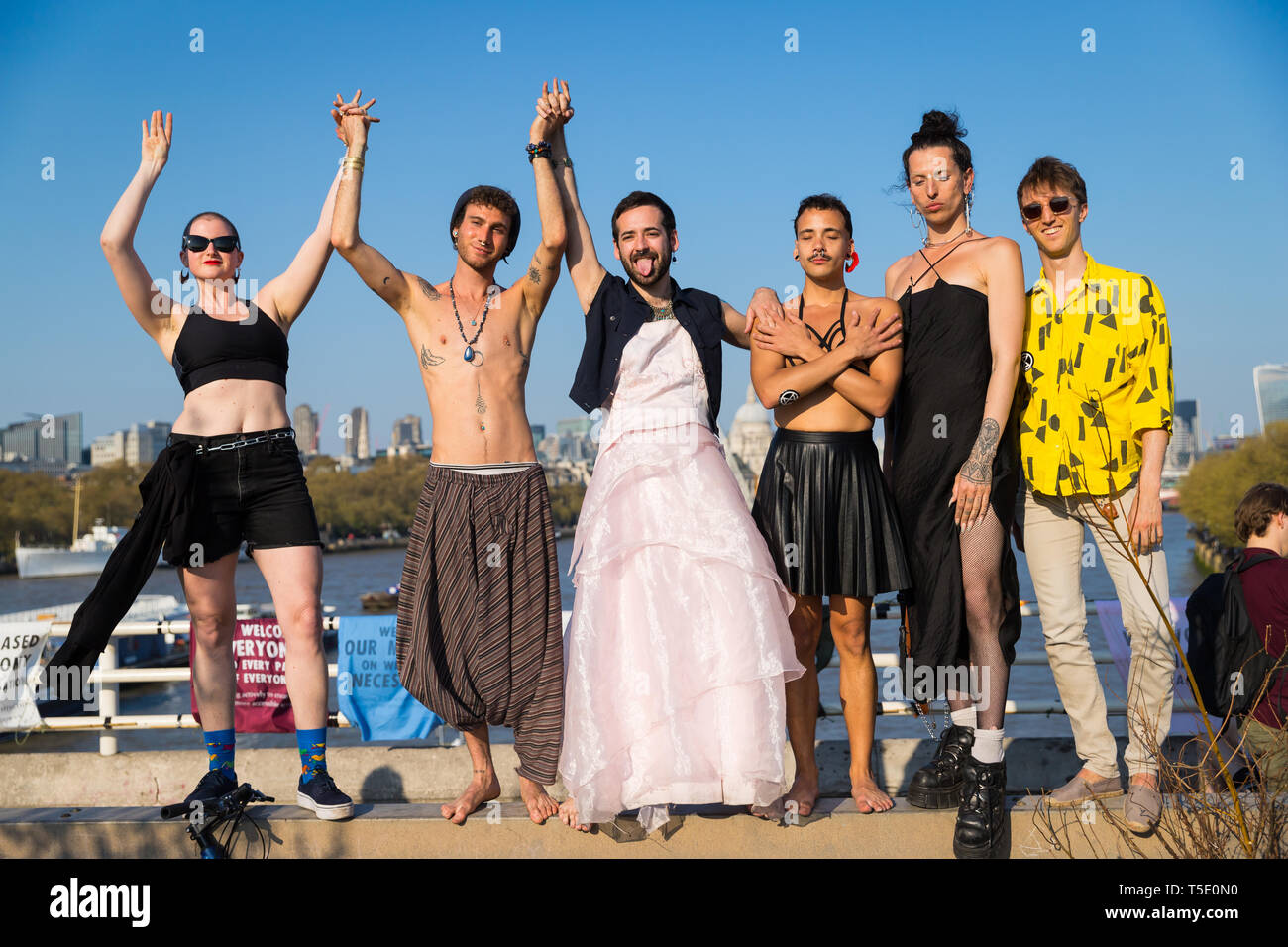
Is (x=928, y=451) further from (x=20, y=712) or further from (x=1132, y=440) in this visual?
(x=20, y=712)

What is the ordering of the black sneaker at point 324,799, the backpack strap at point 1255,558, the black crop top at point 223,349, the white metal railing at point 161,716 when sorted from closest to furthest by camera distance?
the black sneaker at point 324,799, the black crop top at point 223,349, the backpack strap at point 1255,558, the white metal railing at point 161,716

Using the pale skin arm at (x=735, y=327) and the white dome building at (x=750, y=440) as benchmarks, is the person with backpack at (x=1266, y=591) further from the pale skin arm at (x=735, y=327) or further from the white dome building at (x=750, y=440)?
the white dome building at (x=750, y=440)

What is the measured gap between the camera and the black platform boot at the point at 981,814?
11.9 ft

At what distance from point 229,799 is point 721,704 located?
1.96 m

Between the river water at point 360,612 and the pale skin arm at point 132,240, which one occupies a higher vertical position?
the pale skin arm at point 132,240

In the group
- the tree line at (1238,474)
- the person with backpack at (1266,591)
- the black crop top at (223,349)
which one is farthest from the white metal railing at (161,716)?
the tree line at (1238,474)

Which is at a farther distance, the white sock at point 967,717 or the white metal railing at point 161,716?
the white metal railing at point 161,716

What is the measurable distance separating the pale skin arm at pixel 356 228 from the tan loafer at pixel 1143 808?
3364 mm

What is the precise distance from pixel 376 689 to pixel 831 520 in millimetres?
4431

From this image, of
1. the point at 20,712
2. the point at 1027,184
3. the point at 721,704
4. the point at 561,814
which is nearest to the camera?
the point at 721,704

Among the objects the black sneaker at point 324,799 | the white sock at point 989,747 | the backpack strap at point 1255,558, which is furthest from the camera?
the backpack strap at point 1255,558

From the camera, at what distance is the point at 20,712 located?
7.93m

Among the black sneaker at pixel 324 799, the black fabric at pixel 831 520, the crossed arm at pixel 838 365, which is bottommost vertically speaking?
the black sneaker at pixel 324 799

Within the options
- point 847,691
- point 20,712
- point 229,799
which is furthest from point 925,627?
point 20,712
